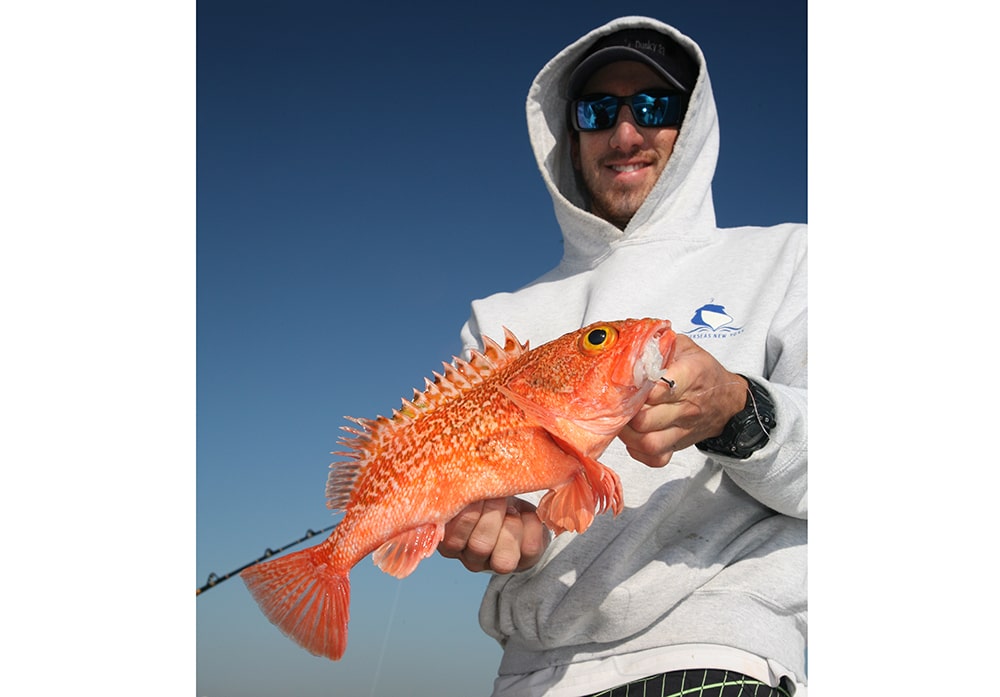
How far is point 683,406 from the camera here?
1.38 m

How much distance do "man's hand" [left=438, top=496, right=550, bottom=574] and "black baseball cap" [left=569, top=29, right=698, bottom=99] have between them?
1.48 m

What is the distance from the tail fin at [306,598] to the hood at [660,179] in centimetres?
145

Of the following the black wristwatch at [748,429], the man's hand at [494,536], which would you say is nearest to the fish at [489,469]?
the man's hand at [494,536]

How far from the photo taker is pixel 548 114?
2889mm

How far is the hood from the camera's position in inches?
97.3

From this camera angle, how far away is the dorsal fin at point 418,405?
5.14 feet

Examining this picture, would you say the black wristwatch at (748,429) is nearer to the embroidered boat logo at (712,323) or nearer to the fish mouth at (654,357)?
the fish mouth at (654,357)

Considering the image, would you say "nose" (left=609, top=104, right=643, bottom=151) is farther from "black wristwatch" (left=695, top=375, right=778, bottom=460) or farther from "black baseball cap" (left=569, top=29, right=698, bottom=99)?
"black wristwatch" (left=695, top=375, right=778, bottom=460)

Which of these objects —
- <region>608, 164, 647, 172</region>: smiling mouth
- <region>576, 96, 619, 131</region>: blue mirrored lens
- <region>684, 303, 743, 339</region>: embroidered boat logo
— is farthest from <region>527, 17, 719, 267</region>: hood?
<region>684, 303, 743, 339</region>: embroidered boat logo

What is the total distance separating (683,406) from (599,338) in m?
0.19
